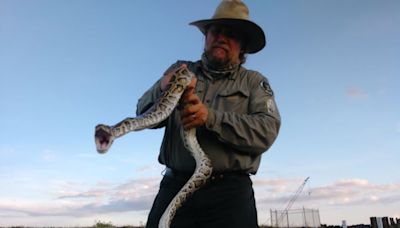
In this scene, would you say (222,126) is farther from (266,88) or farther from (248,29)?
(248,29)

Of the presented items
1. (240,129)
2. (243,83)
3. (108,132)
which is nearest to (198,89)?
(243,83)

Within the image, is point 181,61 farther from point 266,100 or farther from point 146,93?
point 266,100

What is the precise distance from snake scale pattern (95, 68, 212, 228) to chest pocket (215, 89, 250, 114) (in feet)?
1.92

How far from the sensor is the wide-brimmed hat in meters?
4.45

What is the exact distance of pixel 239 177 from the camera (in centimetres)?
418

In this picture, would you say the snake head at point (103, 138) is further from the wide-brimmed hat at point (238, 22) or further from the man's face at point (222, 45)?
the wide-brimmed hat at point (238, 22)

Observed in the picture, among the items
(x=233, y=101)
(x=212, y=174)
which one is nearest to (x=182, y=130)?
(x=212, y=174)

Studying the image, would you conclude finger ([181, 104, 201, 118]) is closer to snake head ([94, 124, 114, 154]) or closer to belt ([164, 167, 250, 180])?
belt ([164, 167, 250, 180])

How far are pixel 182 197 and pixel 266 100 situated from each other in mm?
1273

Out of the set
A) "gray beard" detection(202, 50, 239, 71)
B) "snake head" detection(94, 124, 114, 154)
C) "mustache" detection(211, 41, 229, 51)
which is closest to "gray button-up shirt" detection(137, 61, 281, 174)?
"gray beard" detection(202, 50, 239, 71)

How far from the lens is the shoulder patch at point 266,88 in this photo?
14.6 ft

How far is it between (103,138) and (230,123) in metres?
1.30

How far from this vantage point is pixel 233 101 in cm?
436

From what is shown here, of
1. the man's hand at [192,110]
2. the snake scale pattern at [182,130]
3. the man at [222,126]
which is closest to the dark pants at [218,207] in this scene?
the man at [222,126]
